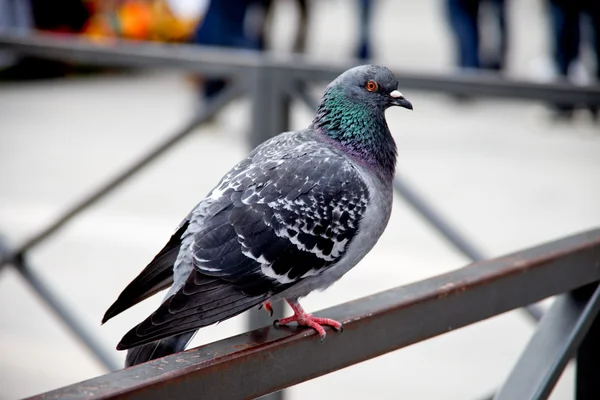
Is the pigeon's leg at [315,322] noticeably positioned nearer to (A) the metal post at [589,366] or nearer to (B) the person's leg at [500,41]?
(A) the metal post at [589,366]

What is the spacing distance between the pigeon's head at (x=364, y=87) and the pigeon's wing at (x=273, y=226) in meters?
0.16

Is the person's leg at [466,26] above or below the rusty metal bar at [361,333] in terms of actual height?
below

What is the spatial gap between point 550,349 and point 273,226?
0.69m

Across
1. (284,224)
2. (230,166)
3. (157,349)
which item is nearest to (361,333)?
(284,224)

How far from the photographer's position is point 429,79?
3850 millimetres

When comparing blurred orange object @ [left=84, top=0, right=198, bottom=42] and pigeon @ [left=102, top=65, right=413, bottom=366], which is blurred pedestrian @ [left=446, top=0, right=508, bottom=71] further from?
pigeon @ [left=102, top=65, right=413, bottom=366]

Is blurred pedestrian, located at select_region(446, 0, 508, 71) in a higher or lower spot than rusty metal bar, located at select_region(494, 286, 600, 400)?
lower

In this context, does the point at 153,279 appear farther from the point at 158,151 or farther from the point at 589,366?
the point at 158,151

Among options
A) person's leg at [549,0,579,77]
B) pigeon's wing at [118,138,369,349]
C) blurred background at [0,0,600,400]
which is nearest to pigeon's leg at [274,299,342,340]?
pigeon's wing at [118,138,369,349]

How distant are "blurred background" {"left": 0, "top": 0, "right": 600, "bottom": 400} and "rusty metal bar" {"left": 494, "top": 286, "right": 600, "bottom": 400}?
183cm

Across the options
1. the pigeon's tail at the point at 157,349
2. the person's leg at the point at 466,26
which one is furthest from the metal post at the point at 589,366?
the person's leg at the point at 466,26

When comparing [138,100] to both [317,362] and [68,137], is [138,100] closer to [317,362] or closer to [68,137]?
[68,137]

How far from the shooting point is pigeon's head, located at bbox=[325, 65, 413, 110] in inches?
81.6

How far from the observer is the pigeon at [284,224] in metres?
1.85
